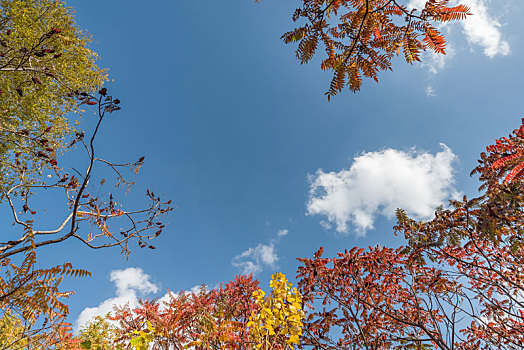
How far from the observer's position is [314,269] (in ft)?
16.0

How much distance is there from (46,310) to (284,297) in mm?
2407

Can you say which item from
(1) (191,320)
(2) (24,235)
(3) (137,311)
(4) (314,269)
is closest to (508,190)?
(4) (314,269)

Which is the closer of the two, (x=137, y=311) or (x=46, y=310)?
(x=46, y=310)

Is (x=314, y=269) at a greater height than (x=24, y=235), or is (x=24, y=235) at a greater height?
(x=314, y=269)

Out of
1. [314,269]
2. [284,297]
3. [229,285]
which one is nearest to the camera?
[284,297]

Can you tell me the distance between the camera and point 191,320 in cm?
318

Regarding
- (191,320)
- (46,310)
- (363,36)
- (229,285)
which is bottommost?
(46,310)

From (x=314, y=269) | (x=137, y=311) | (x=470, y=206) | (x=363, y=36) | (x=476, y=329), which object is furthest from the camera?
(x=476, y=329)

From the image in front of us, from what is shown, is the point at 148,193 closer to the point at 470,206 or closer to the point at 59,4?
the point at 470,206

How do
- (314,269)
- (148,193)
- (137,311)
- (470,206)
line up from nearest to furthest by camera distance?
(470,206) < (137,311) < (148,193) < (314,269)

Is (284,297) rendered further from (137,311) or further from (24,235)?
(24,235)

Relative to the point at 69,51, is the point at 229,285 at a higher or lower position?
lower

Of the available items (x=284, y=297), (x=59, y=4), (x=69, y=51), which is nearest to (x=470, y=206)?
(x=284, y=297)

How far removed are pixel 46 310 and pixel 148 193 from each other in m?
1.87
